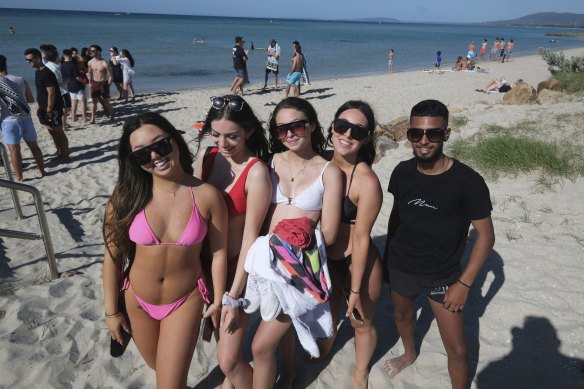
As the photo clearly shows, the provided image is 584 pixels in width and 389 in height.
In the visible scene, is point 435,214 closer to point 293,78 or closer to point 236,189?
point 236,189

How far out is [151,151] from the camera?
186 centimetres

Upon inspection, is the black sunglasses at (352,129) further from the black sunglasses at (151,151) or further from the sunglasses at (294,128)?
the black sunglasses at (151,151)

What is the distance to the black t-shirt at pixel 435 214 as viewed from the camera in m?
2.00

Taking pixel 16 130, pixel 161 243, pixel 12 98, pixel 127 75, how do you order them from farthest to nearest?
1. pixel 127 75
2. pixel 16 130
3. pixel 12 98
4. pixel 161 243

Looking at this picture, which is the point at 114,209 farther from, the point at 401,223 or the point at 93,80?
the point at 93,80

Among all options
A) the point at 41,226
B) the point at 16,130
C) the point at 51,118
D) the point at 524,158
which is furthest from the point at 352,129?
the point at 51,118

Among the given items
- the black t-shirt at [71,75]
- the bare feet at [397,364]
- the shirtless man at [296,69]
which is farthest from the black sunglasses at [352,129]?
the shirtless man at [296,69]

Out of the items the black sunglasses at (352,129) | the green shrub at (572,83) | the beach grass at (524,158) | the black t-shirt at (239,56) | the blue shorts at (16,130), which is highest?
the black t-shirt at (239,56)

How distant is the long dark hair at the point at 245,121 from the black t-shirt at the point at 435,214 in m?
0.83

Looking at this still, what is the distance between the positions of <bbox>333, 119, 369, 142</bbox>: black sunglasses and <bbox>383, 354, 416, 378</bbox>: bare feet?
5.61 ft

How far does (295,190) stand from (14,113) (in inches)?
217

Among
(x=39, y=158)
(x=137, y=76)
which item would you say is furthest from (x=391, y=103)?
(x=137, y=76)

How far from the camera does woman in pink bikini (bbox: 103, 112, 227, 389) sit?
192 centimetres

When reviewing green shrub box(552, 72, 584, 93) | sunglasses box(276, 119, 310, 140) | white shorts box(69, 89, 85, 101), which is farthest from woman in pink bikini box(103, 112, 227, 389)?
green shrub box(552, 72, 584, 93)
